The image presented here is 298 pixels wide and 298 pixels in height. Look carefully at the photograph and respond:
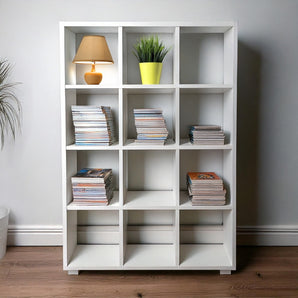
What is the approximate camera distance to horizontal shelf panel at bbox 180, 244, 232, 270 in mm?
2059

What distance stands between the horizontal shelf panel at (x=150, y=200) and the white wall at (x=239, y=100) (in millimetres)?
577

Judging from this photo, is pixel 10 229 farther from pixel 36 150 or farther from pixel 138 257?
pixel 138 257

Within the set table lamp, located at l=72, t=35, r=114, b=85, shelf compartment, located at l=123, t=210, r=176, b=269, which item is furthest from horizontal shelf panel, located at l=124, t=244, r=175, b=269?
table lamp, located at l=72, t=35, r=114, b=85

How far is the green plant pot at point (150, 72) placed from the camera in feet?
6.63

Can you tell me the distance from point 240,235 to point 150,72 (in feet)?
4.50

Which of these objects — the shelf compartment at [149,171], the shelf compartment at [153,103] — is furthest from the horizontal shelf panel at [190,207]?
the shelf compartment at [153,103]

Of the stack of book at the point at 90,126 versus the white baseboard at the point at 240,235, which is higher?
the stack of book at the point at 90,126

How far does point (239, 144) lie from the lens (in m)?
2.43

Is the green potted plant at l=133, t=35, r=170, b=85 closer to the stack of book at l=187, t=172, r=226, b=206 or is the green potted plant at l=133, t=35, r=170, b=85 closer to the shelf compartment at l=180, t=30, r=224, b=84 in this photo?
the shelf compartment at l=180, t=30, r=224, b=84

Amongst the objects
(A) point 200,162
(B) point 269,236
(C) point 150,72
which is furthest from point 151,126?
(B) point 269,236

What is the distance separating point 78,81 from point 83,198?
2.78 ft

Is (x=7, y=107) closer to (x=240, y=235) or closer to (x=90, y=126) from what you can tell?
(x=90, y=126)

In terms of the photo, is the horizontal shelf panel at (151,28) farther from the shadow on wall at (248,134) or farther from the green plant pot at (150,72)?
the shadow on wall at (248,134)

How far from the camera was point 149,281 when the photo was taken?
79.3 inches
